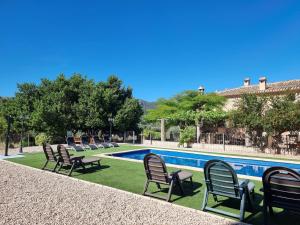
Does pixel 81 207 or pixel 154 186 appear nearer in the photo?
pixel 81 207

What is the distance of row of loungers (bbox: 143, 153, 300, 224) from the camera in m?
4.23

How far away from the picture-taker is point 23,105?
2511cm

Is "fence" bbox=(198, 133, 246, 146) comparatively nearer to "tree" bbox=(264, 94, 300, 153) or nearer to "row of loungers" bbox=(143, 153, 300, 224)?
"tree" bbox=(264, 94, 300, 153)

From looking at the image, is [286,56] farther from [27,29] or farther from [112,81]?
[27,29]

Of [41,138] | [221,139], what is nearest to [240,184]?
[221,139]

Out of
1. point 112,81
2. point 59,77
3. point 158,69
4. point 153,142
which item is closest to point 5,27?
point 59,77

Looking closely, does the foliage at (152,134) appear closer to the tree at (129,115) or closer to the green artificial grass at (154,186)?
the tree at (129,115)

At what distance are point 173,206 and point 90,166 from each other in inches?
240

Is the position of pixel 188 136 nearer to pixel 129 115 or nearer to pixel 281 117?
pixel 281 117

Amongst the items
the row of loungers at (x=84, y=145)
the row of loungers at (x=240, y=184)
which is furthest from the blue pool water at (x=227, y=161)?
the row of loungers at (x=240, y=184)

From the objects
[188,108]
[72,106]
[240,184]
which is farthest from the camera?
[188,108]

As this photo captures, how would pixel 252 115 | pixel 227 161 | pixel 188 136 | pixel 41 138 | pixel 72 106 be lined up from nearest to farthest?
pixel 227 161, pixel 252 115, pixel 188 136, pixel 41 138, pixel 72 106

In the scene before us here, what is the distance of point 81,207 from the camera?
18.5 ft

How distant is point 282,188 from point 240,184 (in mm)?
918
